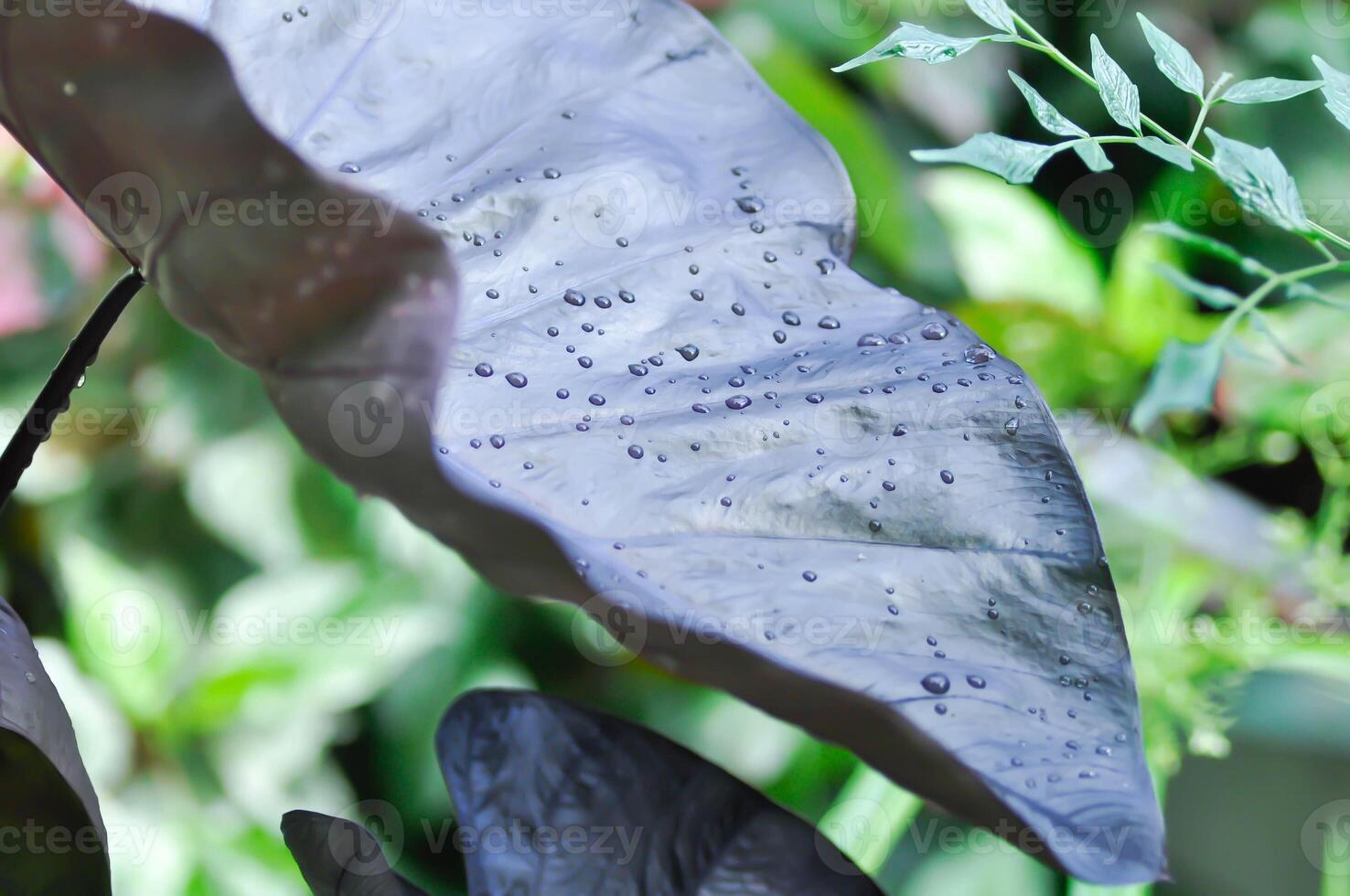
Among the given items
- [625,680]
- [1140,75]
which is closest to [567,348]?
[625,680]

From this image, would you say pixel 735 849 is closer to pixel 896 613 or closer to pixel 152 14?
pixel 896 613

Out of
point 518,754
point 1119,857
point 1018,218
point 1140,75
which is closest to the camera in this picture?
point 1119,857

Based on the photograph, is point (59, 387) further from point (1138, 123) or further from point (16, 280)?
point (16, 280)

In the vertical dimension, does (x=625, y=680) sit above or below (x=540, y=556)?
below

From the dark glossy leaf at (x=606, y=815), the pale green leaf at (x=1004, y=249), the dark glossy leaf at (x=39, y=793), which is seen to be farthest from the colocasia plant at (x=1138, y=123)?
the pale green leaf at (x=1004, y=249)

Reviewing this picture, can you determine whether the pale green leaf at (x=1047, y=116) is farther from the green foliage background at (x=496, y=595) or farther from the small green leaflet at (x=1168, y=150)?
the green foliage background at (x=496, y=595)

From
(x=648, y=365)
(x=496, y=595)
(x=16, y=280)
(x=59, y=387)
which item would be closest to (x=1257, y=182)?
(x=648, y=365)

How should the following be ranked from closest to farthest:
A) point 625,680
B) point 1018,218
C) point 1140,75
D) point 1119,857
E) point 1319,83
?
1. point 1119,857
2. point 1319,83
3. point 625,680
4. point 1018,218
5. point 1140,75
